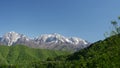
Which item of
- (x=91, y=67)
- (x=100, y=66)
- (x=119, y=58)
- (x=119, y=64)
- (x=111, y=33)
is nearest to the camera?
(x=119, y=64)

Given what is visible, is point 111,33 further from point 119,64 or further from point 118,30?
point 119,64

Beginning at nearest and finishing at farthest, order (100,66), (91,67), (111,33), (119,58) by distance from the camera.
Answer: (119,58), (100,66), (111,33), (91,67)

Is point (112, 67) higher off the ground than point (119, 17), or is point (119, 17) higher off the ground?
point (119, 17)

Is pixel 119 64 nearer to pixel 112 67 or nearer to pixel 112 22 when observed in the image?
pixel 112 67

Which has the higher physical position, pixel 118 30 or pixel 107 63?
pixel 118 30

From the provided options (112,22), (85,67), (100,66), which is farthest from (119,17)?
(85,67)

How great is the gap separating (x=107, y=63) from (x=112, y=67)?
12.6 metres

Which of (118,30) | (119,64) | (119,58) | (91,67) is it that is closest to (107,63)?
(119,58)

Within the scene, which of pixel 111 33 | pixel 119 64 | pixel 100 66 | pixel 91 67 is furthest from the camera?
pixel 91 67

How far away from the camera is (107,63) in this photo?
13888 centimetres

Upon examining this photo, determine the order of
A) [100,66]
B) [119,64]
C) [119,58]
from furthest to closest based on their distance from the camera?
[100,66] < [119,58] < [119,64]

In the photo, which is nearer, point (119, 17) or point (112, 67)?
point (112, 67)

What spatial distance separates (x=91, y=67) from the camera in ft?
595

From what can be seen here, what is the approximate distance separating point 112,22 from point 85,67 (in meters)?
37.0
